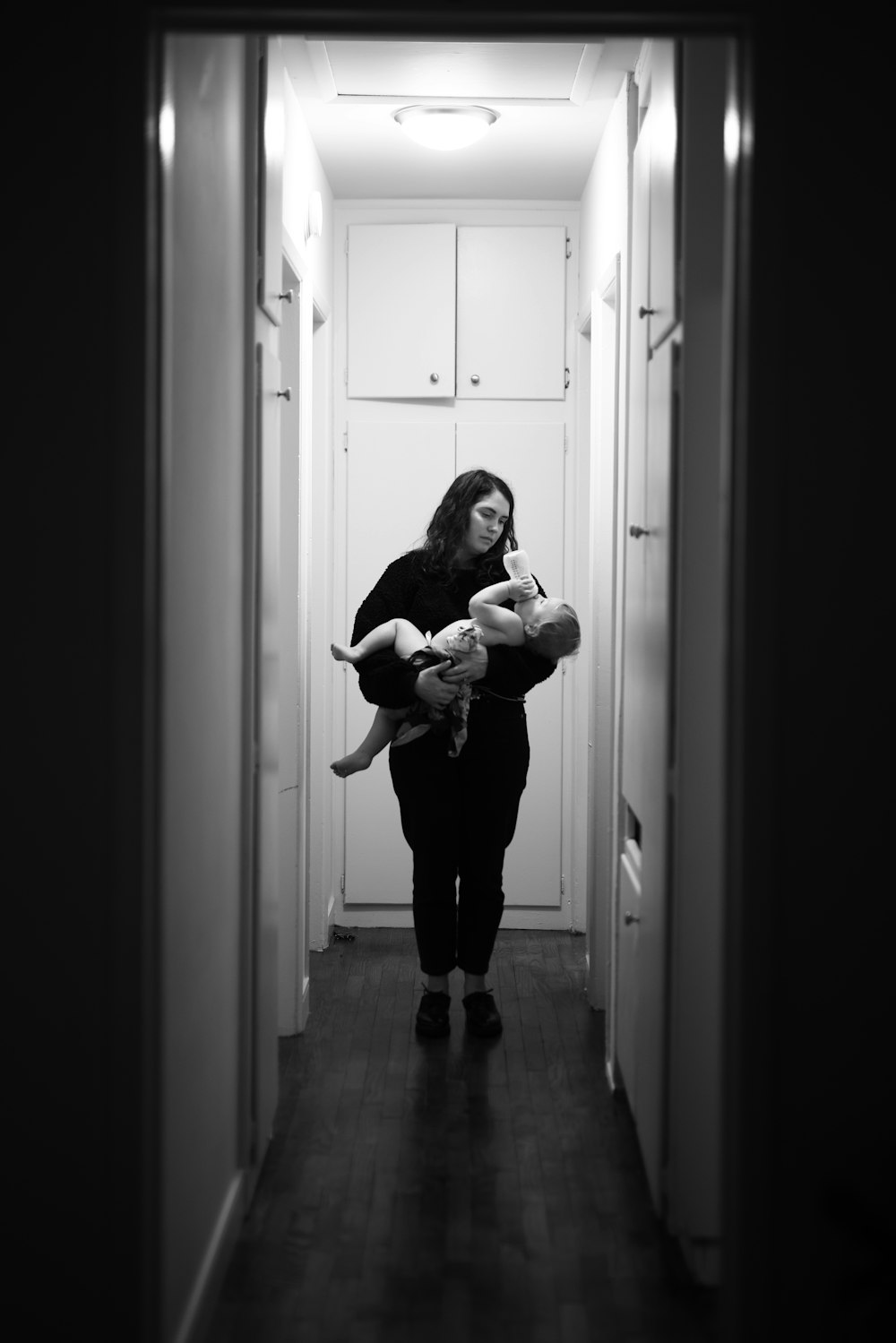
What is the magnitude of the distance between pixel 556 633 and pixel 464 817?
589 mm

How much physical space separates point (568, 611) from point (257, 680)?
1.17m

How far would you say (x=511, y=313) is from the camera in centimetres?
512

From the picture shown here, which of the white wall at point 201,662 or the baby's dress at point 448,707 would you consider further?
the baby's dress at point 448,707

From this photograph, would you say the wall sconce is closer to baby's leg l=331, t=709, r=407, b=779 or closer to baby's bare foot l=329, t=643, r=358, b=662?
baby's bare foot l=329, t=643, r=358, b=662

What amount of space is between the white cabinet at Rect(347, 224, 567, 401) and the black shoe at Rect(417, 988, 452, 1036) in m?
2.22

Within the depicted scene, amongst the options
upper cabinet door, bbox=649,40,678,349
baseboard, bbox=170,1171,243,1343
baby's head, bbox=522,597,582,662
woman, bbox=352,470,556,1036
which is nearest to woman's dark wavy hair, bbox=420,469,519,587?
woman, bbox=352,470,556,1036

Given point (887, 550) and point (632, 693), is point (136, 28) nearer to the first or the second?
point (887, 550)

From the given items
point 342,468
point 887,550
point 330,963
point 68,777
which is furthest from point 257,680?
point 342,468

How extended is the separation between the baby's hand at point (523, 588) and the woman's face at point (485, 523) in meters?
0.23

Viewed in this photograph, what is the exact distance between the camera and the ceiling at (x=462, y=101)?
352 cm

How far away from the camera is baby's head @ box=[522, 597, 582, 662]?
373 cm

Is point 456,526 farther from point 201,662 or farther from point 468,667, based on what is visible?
point 201,662

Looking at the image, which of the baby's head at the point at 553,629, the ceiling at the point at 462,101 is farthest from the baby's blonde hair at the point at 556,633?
the ceiling at the point at 462,101

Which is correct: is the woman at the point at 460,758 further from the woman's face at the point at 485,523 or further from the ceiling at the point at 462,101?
the ceiling at the point at 462,101
